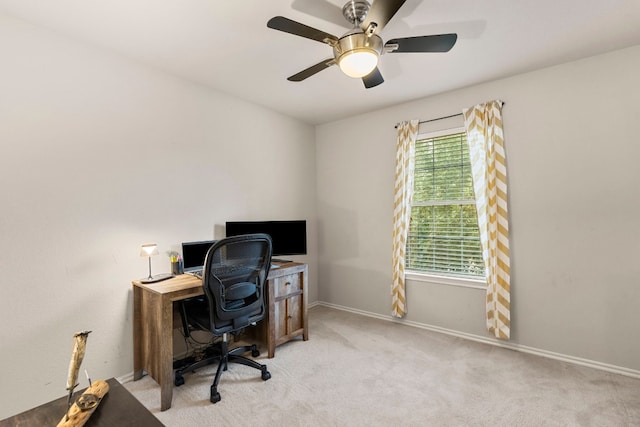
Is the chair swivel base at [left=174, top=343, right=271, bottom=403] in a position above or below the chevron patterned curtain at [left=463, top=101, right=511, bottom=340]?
below

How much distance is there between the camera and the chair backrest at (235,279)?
2078mm

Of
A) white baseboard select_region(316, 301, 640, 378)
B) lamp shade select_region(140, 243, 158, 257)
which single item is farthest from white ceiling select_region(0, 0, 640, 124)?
white baseboard select_region(316, 301, 640, 378)

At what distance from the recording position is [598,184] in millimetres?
2486

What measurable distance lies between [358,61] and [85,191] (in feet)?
7.03

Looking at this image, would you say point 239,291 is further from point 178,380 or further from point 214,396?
point 178,380

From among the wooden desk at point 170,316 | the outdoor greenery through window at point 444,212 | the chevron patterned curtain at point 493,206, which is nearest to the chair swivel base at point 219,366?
the wooden desk at point 170,316

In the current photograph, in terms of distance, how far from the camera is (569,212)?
8.53ft

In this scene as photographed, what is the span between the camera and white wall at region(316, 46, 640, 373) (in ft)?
7.83

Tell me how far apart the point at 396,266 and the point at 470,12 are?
2462 mm

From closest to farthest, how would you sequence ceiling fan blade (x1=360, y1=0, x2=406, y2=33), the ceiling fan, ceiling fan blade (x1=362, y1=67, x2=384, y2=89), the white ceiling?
1. ceiling fan blade (x1=360, y1=0, x2=406, y2=33)
2. the ceiling fan
3. the white ceiling
4. ceiling fan blade (x1=362, y1=67, x2=384, y2=89)

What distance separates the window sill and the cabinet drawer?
1.31m

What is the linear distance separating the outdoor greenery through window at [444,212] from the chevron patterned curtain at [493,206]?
0.13 m

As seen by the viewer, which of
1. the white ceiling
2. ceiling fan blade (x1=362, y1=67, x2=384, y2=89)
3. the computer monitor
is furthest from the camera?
the computer monitor

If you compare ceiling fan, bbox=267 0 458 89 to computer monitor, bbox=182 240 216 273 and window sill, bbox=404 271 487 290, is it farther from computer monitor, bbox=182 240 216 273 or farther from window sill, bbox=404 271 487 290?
window sill, bbox=404 271 487 290
